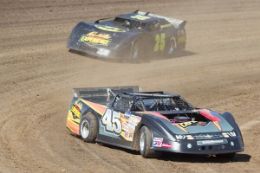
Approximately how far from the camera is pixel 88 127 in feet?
52.8

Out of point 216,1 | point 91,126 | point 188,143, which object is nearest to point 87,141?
point 91,126

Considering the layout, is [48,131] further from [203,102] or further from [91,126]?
[203,102]

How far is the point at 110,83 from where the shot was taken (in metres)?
22.9

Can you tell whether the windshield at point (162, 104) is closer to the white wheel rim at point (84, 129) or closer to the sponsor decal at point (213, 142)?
the white wheel rim at point (84, 129)

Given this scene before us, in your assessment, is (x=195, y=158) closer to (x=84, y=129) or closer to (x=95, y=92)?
(x=84, y=129)

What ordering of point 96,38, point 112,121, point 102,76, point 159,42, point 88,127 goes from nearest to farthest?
point 112,121
point 88,127
point 102,76
point 96,38
point 159,42

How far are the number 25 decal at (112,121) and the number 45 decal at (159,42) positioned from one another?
1150 cm

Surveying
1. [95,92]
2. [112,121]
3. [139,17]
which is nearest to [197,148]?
[112,121]

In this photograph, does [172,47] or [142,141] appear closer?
[142,141]

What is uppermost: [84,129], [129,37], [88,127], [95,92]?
[95,92]

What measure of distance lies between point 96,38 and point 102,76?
2172 millimetres

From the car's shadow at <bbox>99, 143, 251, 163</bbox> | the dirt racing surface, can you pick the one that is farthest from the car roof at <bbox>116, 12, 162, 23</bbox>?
the car's shadow at <bbox>99, 143, 251, 163</bbox>

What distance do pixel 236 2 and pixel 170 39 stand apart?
14.1 metres

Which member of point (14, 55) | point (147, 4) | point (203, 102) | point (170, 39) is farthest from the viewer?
point (147, 4)
